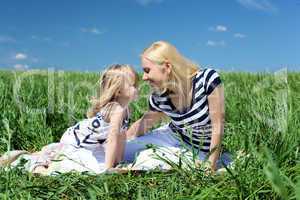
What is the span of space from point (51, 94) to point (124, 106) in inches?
76.6

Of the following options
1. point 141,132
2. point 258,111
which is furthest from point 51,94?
point 258,111

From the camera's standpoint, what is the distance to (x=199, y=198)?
2.46 metres

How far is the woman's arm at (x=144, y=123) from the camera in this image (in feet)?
15.4

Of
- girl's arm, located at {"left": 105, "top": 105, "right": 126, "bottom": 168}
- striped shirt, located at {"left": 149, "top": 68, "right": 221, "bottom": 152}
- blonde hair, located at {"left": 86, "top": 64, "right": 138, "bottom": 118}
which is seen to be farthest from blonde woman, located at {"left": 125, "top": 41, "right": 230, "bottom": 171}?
blonde hair, located at {"left": 86, "top": 64, "right": 138, "bottom": 118}

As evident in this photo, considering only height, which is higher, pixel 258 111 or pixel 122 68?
pixel 122 68

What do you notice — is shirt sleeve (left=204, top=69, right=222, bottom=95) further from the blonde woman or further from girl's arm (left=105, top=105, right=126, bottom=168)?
girl's arm (left=105, top=105, right=126, bottom=168)

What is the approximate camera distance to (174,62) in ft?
13.6

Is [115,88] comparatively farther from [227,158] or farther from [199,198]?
[199,198]

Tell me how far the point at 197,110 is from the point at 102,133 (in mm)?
754

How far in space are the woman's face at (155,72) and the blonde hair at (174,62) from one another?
0.09 ft

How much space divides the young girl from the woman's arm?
0.28m

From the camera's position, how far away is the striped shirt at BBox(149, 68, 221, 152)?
406 cm

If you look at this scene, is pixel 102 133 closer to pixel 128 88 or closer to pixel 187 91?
pixel 128 88

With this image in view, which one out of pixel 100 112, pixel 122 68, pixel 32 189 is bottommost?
pixel 32 189
